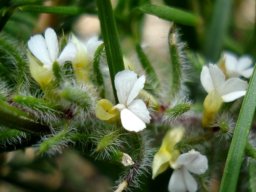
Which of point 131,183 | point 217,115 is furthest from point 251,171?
point 131,183

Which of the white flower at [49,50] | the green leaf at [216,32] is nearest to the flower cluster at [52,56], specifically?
the white flower at [49,50]

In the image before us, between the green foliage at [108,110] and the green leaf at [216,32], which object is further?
the green leaf at [216,32]

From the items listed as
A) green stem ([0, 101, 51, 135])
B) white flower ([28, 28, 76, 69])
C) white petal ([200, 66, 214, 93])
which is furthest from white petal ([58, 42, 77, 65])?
white petal ([200, 66, 214, 93])

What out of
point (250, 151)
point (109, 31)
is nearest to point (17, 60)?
point (109, 31)

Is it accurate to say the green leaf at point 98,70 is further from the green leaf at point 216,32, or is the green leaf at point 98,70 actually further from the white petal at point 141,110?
the green leaf at point 216,32

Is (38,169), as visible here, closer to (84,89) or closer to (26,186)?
(26,186)

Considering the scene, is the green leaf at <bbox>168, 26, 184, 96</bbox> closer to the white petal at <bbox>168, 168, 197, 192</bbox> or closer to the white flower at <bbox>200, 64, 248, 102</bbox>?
the white flower at <bbox>200, 64, 248, 102</bbox>
